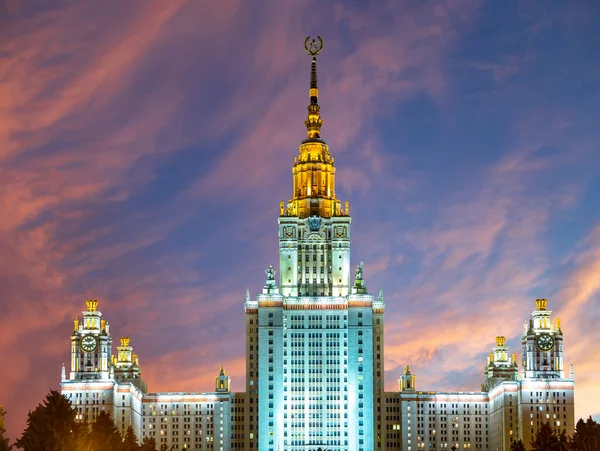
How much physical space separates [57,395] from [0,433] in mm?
9211

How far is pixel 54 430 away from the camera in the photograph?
177000mm

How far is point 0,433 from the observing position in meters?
Result: 178

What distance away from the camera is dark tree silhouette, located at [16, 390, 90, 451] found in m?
175

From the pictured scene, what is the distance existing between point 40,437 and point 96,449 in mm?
12802

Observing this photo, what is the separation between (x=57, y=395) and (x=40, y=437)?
796 centimetres

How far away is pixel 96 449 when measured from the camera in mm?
187250

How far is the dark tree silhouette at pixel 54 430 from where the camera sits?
A: 174750 mm

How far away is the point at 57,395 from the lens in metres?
183

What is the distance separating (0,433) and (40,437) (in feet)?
19.2

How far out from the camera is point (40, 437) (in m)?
176
